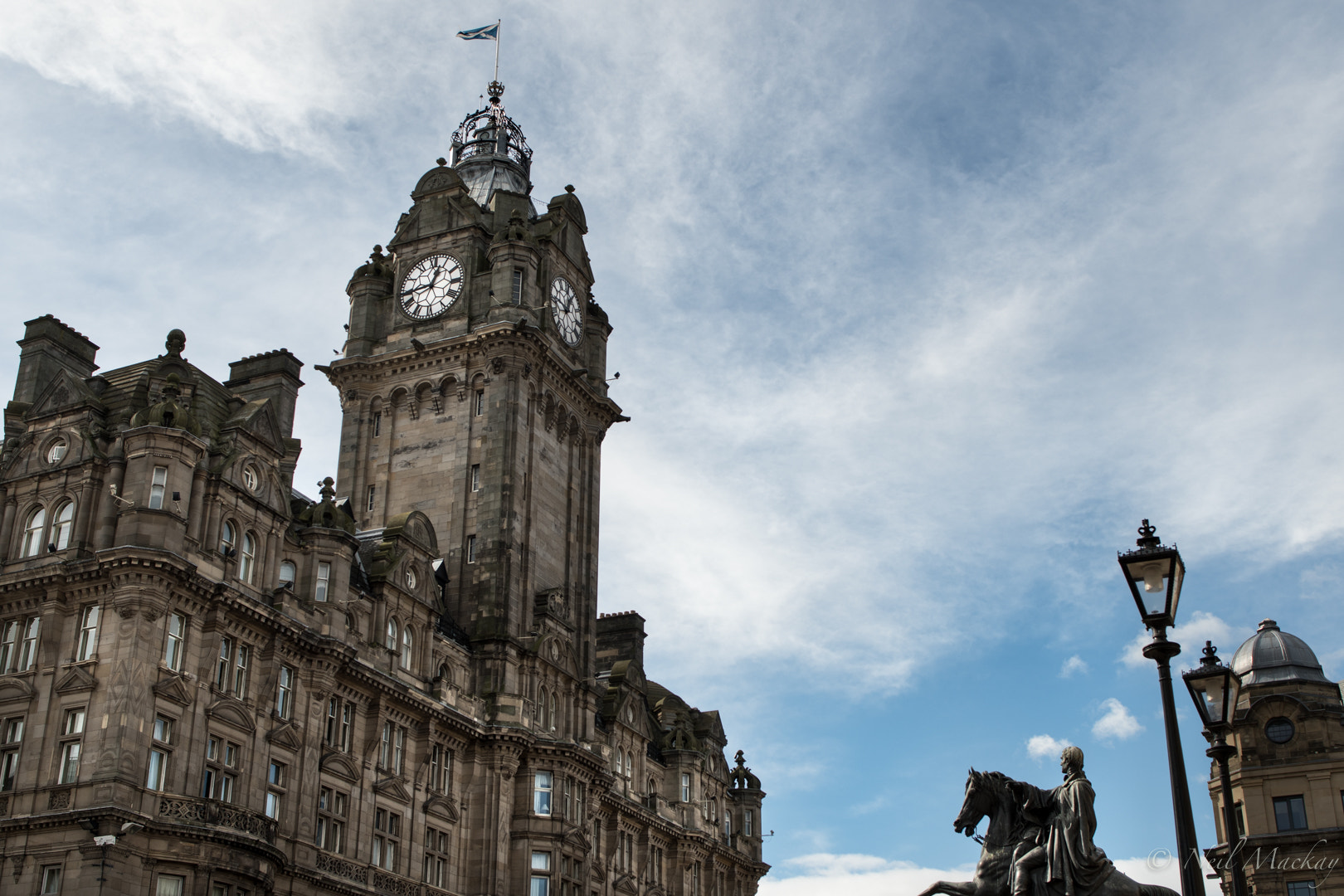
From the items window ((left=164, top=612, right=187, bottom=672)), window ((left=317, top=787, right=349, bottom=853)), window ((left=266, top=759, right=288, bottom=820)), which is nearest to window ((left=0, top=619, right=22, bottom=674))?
window ((left=164, top=612, right=187, bottom=672))

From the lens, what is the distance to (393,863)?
53.6 metres

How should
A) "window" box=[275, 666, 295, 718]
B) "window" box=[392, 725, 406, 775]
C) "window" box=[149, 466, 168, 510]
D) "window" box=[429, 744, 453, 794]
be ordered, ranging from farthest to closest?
"window" box=[429, 744, 453, 794], "window" box=[392, 725, 406, 775], "window" box=[275, 666, 295, 718], "window" box=[149, 466, 168, 510]

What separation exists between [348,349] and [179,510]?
28.9 meters

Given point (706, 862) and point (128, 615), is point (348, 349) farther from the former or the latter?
point (706, 862)

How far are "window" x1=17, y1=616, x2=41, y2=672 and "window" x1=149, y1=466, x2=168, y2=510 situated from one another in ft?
16.6

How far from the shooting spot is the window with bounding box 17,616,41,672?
144 feet

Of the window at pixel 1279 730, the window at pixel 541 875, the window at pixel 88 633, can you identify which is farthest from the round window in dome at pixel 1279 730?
the window at pixel 88 633

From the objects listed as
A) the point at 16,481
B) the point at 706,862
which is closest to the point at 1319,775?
the point at 706,862

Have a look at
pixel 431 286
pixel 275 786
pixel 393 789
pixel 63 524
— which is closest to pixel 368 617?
pixel 393 789

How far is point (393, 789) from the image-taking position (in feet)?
178

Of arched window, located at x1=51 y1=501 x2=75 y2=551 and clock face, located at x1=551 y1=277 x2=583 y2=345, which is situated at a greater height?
clock face, located at x1=551 y1=277 x2=583 y2=345

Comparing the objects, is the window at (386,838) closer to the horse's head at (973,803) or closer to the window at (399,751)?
the window at (399,751)

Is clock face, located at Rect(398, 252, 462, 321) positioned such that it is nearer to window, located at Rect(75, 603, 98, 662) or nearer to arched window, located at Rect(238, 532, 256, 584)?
arched window, located at Rect(238, 532, 256, 584)

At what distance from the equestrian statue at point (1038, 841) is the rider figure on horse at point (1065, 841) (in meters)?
0.01
